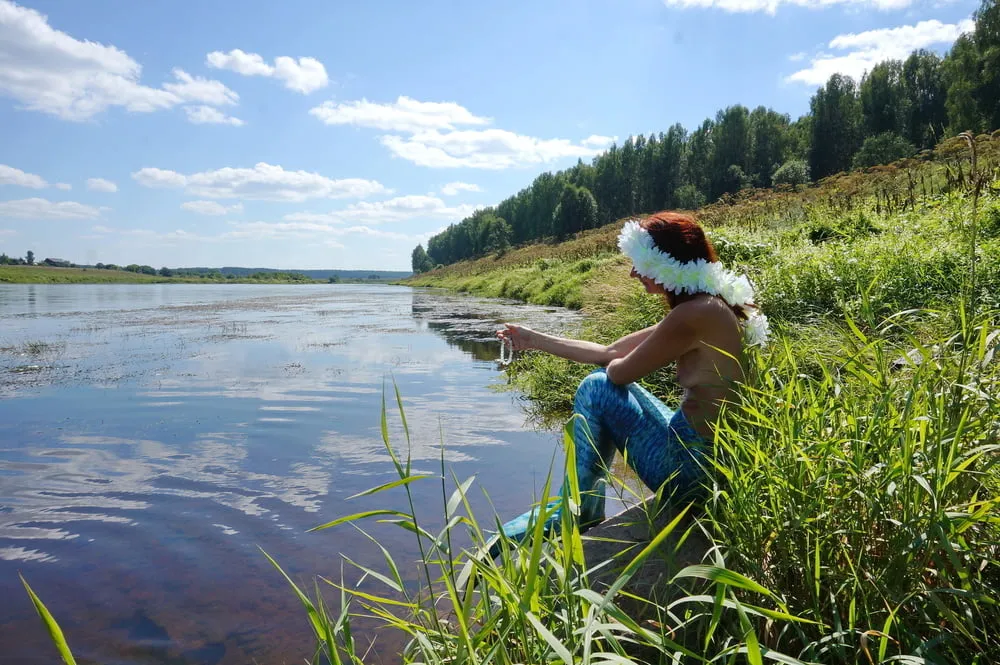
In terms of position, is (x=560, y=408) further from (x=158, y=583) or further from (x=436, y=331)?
(x=436, y=331)

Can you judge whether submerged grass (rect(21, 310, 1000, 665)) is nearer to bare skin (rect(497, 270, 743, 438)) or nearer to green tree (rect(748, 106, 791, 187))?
bare skin (rect(497, 270, 743, 438))

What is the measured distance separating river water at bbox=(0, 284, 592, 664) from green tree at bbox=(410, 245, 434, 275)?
124315 mm

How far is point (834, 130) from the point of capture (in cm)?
5516

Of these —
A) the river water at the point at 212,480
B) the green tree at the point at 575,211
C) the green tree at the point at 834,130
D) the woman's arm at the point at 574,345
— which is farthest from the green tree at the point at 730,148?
the woman's arm at the point at 574,345

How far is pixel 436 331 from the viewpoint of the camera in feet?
49.1

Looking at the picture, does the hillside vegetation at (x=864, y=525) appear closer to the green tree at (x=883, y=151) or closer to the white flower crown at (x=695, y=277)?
the white flower crown at (x=695, y=277)

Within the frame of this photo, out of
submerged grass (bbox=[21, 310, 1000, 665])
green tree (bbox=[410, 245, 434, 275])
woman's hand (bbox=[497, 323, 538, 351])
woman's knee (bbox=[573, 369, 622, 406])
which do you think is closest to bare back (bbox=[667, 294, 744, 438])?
woman's knee (bbox=[573, 369, 622, 406])

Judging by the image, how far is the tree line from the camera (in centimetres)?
3756

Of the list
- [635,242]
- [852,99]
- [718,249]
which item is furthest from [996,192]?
[852,99]

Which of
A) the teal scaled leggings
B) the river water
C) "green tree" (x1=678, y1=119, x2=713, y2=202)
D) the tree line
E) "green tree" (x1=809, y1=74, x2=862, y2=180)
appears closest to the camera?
the teal scaled leggings

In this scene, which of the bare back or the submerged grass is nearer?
the submerged grass

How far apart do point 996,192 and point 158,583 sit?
953 centimetres

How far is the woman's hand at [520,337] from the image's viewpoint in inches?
134

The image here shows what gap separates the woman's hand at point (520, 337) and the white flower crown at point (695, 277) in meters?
→ 0.70
